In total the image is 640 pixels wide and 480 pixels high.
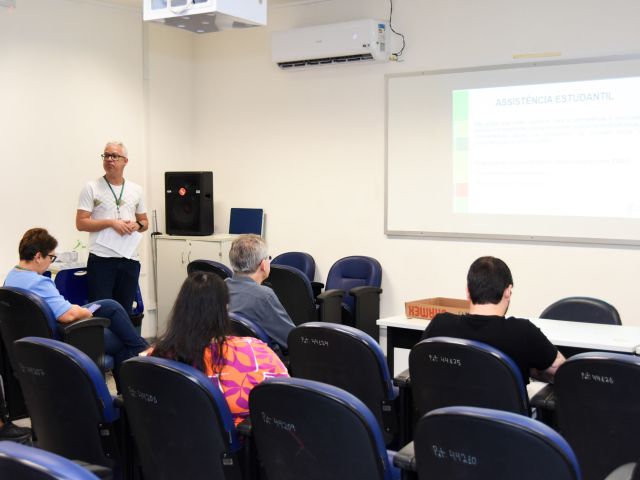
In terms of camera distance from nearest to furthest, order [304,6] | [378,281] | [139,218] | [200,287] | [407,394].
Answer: [200,287] → [407,394] → [139,218] → [378,281] → [304,6]

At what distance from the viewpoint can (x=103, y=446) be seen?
285cm

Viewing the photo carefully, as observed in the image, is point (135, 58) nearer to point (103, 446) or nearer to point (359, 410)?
point (103, 446)

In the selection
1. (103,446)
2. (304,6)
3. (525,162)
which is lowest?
(103,446)

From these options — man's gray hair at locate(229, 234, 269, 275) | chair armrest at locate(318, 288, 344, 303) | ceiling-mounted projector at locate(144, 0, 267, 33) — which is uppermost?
ceiling-mounted projector at locate(144, 0, 267, 33)

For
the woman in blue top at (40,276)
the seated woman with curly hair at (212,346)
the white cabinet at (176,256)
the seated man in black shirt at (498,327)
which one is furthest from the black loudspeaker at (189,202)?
the seated woman with curly hair at (212,346)

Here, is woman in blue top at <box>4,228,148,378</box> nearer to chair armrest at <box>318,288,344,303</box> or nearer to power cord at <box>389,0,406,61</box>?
chair armrest at <box>318,288,344,303</box>

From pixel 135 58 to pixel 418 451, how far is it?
6129mm

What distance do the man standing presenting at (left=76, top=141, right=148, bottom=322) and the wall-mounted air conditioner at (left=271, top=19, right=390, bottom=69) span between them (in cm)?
193

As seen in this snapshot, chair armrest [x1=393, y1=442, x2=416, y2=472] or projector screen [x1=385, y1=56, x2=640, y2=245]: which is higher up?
projector screen [x1=385, y1=56, x2=640, y2=245]

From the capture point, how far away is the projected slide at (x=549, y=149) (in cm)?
556

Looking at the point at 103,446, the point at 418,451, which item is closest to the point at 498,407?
the point at 418,451

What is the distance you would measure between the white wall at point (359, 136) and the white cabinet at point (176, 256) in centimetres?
58

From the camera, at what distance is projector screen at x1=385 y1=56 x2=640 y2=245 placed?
559 cm

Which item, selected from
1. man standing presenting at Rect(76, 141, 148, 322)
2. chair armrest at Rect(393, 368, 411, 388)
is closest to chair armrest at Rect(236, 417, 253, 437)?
chair armrest at Rect(393, 368, 411, 388)
